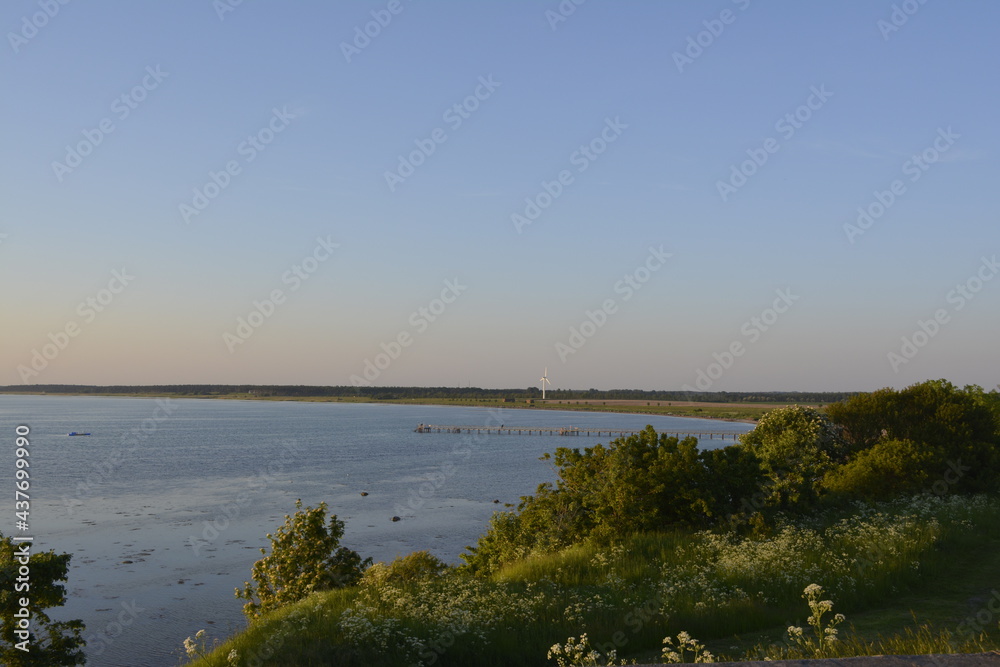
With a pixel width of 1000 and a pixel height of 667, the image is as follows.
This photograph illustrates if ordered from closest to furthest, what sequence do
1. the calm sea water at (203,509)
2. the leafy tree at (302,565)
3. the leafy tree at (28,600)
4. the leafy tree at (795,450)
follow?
1. the leafy tree at (28,600)
2. the leafy tree at (302,565)
3. the leafy tree at (795,450)
4. the calm sea water at (203,509)

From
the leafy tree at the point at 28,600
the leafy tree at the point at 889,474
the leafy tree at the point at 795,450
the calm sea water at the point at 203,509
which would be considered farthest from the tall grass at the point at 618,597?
the calm sea water at the point at 203,509

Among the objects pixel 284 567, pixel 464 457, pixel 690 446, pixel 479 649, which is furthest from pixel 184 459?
pixel 479 649

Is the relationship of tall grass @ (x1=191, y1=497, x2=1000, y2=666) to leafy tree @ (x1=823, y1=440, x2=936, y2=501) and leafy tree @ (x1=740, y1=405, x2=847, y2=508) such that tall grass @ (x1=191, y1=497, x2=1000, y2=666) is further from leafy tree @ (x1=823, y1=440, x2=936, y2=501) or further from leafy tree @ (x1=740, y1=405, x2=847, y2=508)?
leafy tree @ (x1=823, y1=440, x2=936, y2=501)

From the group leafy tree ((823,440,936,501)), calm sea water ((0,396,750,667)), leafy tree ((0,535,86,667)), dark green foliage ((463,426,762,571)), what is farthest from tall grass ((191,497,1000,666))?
calm sea water ((0,396,750,667))

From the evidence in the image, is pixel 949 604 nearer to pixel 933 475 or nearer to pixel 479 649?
pixel 479 649

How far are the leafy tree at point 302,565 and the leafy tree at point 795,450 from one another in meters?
12.6

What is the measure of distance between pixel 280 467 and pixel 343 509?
1183 inches

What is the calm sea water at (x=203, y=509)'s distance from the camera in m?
28.8

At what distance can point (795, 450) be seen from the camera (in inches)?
941

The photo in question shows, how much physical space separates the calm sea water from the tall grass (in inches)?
563

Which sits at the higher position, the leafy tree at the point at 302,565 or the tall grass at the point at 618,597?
the tall grass at the point at 618,597

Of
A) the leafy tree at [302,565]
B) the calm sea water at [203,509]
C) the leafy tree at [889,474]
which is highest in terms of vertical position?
the leafy tree at [889,474]

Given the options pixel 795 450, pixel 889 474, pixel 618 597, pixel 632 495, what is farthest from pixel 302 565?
pixel 889 474

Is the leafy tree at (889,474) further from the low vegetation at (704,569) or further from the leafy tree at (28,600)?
the leafy tree at (28,600)
